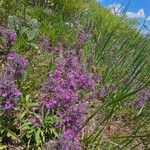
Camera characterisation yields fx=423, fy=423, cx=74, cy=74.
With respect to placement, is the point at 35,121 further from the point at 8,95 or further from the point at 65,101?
the point at 8,95

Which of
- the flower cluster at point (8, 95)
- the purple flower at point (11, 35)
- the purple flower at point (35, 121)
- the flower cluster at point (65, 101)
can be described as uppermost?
the purple flower at point (11, 35)

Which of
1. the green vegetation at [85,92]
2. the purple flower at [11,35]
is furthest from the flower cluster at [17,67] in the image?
the purple flower at [11,35]

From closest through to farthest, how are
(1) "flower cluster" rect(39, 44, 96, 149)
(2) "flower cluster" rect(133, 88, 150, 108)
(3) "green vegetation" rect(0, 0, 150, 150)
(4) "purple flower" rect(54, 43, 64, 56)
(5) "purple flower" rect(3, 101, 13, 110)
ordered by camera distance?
(5) "purple flower" rect(3, 101, 13, 110), (1) "flower cluster" rect(39, 44, 96, 149), (3) "green vegetation" rect(0, 0, 150, 150), (2) "flower cluster" rect(133, 88, 150, 108), (4) "purple flower" rect(54, 43, 64, 56)

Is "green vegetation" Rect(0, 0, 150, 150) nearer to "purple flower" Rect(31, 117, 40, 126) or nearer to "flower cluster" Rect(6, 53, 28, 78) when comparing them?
"purple flower" Rect(31, 117, 40, 126)

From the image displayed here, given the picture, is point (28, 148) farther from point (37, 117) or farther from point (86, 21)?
point (86, 21)

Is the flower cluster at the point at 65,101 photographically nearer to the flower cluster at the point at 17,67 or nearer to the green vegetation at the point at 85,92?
the green vegetation at the point at 85,92

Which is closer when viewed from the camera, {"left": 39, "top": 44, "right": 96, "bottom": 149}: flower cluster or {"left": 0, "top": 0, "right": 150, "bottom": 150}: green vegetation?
{"left": 39, "top": 44, "right": 96, "bottom": 149}: flower cluster

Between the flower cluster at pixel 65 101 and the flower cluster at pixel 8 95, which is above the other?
the flower cluster at pixel 65 101

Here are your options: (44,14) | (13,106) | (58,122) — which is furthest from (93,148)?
(44,14)

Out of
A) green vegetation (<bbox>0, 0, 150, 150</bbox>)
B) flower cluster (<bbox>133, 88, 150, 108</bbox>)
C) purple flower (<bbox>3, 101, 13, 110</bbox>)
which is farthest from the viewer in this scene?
flower cluster (<bbox>133, 88, 150, 108</bbox>)

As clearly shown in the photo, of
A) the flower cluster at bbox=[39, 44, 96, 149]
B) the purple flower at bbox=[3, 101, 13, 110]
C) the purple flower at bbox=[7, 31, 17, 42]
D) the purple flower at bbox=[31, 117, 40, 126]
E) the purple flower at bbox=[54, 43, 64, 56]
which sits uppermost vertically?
the purple flower at bbox=[54, 43, 64, 56]

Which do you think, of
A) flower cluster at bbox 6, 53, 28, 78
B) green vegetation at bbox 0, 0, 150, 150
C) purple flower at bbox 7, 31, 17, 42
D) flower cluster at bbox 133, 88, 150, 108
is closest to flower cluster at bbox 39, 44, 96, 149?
green vegetation at bbox 0, 0, 150, 150

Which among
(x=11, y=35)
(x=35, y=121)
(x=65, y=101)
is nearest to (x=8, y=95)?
(x=35, y=121)

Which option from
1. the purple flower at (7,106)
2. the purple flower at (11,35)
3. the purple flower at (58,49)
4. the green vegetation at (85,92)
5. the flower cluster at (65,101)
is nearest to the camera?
the purple flower at (7,106)
